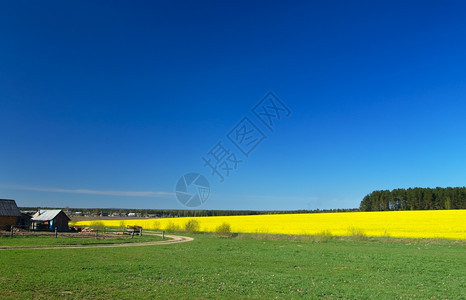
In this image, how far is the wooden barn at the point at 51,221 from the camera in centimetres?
5794

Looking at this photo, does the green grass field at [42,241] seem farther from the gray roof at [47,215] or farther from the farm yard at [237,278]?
the gray roof at [47,215]

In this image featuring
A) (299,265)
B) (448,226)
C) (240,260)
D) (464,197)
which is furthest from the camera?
(464,197)

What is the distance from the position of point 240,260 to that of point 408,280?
10.2 meters

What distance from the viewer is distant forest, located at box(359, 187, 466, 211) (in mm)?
100875

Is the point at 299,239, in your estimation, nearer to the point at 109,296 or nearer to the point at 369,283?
the point at 369,283

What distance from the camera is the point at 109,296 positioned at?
37.0ft

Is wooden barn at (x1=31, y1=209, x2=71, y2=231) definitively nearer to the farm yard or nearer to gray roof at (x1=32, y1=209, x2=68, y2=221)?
gray roof at (x1=32, y1=209, x2=68, y2=221)

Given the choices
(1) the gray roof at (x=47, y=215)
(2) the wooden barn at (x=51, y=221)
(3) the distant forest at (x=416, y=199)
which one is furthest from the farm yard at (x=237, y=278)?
(3) the distant forest at (x=416, y=199)

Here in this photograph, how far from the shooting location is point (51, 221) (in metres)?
58.1

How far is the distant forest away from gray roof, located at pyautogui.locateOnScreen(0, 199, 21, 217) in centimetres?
10947

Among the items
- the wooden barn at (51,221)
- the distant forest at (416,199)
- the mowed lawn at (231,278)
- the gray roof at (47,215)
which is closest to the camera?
the mowed lawn at (231,278)

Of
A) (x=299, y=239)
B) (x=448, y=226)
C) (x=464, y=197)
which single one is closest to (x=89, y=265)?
(x=299, y=239)

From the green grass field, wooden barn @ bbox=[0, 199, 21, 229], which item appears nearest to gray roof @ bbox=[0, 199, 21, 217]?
wooden barn @ bbox=[0, 199, 21, 229]

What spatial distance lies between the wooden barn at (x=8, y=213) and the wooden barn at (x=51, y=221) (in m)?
5.64
